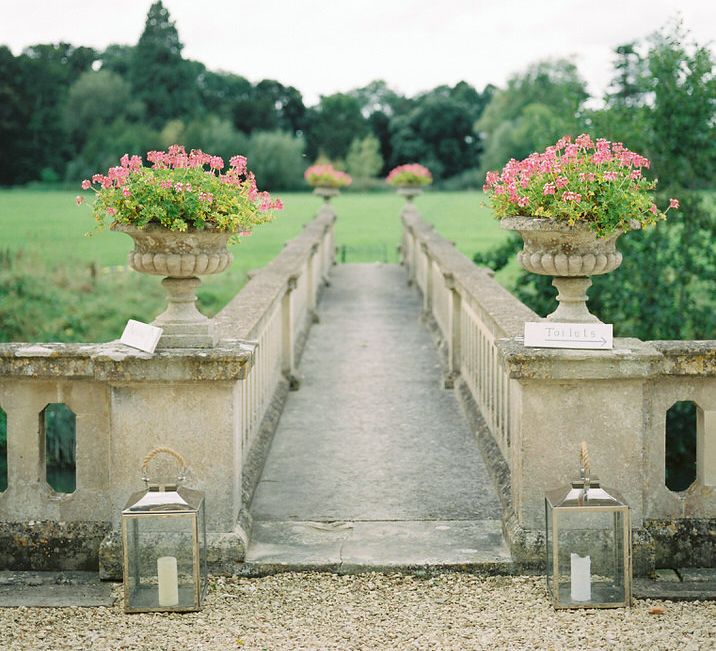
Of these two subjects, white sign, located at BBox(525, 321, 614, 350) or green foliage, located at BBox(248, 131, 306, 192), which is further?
green foliage, located at BBox(248, 131, 306, 192)

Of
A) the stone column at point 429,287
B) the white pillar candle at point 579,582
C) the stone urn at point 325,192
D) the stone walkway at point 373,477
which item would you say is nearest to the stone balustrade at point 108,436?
the stone walkway at point 373,477

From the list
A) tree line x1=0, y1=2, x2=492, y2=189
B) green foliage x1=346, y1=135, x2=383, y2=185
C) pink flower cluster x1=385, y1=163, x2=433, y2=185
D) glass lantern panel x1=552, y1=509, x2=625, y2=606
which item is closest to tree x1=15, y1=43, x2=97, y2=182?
tree line x1=0, y1=2, x2=492, y2=189

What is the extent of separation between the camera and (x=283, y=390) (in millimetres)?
9883

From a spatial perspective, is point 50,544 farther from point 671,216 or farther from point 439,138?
point 439,138

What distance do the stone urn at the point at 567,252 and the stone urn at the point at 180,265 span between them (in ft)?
4.88

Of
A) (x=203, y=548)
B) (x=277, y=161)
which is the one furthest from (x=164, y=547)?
(x=277, y=161)

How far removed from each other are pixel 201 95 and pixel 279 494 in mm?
73906

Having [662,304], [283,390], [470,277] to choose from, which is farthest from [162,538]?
[662,304]

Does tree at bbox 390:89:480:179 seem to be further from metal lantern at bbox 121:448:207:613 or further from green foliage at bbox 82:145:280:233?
metal lantern at bbox 121:448:207:613

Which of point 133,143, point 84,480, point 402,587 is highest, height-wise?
point 133,143

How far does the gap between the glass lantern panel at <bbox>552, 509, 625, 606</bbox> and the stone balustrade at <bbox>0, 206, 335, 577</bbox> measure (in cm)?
160

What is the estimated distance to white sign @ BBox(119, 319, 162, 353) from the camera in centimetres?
536

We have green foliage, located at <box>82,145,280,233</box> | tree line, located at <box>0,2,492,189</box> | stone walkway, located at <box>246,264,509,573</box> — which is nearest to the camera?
green foliage, located at <box>82,145,280,233</box>

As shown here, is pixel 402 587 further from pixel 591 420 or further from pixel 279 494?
pixel 279 494
